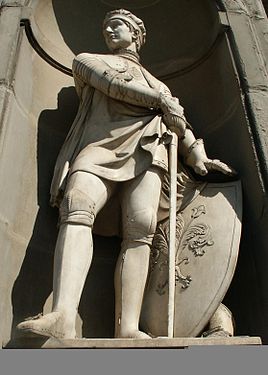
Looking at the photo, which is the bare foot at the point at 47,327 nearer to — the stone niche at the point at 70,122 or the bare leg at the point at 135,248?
the bare leg at the point at 135,248

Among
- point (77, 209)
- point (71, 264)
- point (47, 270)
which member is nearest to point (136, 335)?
point (71, 264)

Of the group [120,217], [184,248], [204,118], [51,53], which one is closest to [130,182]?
[120,217]

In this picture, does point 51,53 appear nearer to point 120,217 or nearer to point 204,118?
point 204,118

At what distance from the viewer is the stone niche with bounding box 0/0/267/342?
4402 millimetres

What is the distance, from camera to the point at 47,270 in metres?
4.61

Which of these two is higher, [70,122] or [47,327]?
[70,122]

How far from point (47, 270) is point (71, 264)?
85cm

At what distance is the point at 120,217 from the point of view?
4504 millimetres

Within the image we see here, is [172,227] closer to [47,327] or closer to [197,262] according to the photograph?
[197,262]

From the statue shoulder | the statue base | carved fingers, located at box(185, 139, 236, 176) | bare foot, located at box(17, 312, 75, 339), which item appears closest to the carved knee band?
bare foot, located at box(17, 312, 75, 339)

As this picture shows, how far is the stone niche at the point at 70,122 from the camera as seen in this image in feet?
14.4

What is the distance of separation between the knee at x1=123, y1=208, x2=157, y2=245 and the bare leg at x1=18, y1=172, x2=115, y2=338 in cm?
25

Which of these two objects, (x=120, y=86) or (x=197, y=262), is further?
(x=120, y=86)

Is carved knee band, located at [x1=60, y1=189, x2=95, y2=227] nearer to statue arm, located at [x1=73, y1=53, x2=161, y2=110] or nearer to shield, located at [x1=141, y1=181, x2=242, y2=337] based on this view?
shield, located at [x1=141, y1=181, x2=242, y2=337]
